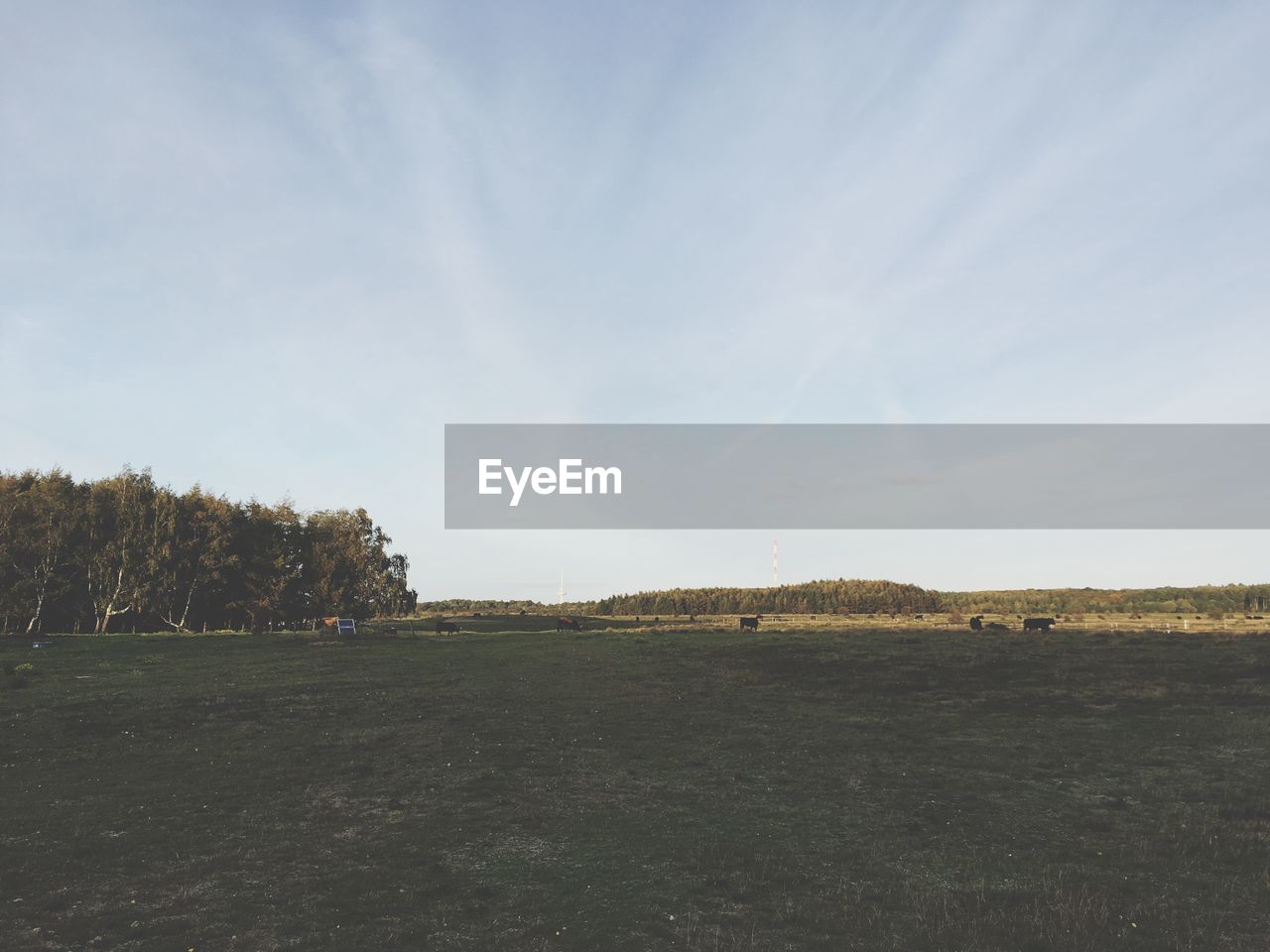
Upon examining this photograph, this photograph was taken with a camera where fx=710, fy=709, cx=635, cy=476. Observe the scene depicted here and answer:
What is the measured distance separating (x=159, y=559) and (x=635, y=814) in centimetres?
8489

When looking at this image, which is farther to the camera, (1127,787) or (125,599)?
(125,599)

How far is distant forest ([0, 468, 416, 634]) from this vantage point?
76.2 m

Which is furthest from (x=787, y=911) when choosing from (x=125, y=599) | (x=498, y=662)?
(x=125, y=599)

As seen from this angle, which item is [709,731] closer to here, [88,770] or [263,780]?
[263,780]

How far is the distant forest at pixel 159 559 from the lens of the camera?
3000 inches

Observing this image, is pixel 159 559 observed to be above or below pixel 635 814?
above

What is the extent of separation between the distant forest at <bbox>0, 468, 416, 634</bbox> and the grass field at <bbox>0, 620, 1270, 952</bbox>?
51986 mm

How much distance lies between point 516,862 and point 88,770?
48.2 feet

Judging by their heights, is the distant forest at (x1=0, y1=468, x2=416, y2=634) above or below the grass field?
above

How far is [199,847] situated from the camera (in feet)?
47.2

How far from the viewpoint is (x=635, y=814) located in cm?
1705

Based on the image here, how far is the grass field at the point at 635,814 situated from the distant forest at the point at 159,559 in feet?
171

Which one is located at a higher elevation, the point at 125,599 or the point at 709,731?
the point at 125,599

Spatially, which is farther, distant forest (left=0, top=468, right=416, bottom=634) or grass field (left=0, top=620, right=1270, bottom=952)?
distant forest (left=0, top=468, right=416, bottom=634)
